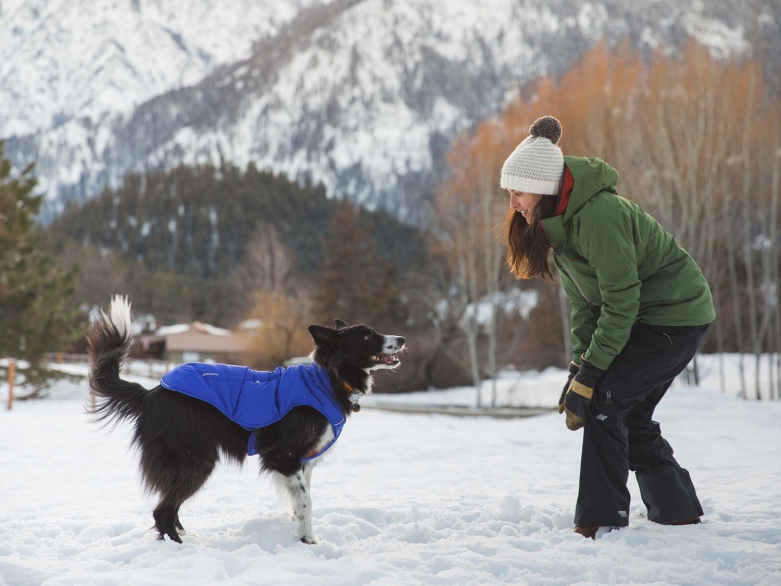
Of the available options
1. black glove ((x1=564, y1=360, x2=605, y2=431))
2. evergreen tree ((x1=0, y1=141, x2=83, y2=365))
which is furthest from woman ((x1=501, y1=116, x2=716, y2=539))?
evergreen tree ((x1=0, y1=141, x2=83, y2=365))

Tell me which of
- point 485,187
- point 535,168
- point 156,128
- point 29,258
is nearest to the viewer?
point 535,168

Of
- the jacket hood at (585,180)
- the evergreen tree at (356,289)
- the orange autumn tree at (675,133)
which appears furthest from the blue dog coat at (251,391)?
the evergreen tree at (356,289)

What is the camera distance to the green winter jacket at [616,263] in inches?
119

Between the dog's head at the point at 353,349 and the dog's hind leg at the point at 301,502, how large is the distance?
660 millimetres

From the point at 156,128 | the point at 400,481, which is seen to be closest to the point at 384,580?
the point at 400,481

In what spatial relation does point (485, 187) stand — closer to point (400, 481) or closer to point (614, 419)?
point (400, 481)

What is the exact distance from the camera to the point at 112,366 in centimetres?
353

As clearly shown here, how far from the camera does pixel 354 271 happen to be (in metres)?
33.4

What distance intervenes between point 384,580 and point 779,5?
67.7 feet

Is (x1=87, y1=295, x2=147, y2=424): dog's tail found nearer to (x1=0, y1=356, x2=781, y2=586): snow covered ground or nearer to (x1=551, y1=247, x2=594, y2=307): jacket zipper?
(x1=0, y1=356, x2=781, y2=586): snow covered ground

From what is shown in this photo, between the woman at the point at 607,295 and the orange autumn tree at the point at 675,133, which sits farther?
the orange autumn tree at the point at 675,133

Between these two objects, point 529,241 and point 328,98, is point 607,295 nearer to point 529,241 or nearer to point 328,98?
point 529,241

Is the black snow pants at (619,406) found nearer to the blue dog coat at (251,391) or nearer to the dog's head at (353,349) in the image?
Result: the dog's head at (353,349)

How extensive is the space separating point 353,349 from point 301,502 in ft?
3.10
